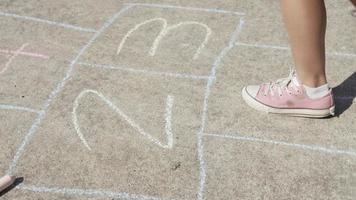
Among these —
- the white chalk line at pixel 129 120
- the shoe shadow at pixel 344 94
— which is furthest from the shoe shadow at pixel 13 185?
the shoe shadow at pixel 344 94

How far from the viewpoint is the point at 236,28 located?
10.3ft

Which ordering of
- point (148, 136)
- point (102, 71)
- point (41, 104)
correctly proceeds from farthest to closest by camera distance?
1. point (102, 71)
2. point (41, 104)
3. point (148, 136)

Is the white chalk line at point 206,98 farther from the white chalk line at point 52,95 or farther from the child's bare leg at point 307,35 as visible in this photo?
the white chalk line at point 52,95

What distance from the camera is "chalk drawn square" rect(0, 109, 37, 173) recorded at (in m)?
2.14

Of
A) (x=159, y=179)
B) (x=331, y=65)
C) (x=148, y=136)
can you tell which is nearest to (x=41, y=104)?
(x=148, y=136)

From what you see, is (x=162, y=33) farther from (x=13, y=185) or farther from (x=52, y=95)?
(x=13, y=185)

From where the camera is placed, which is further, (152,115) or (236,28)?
(236,28)

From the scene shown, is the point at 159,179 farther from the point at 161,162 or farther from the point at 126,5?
the point at 126,5

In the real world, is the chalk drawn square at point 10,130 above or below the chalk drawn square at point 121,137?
above

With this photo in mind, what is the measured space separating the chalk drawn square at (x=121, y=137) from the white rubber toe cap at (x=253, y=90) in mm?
246

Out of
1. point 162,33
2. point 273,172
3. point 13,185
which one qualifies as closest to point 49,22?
point 162,33

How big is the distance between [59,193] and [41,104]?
0.64m

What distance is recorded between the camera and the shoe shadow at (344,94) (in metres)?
2.45

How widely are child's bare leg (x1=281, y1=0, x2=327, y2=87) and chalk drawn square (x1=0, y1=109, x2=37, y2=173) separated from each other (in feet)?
4.22
